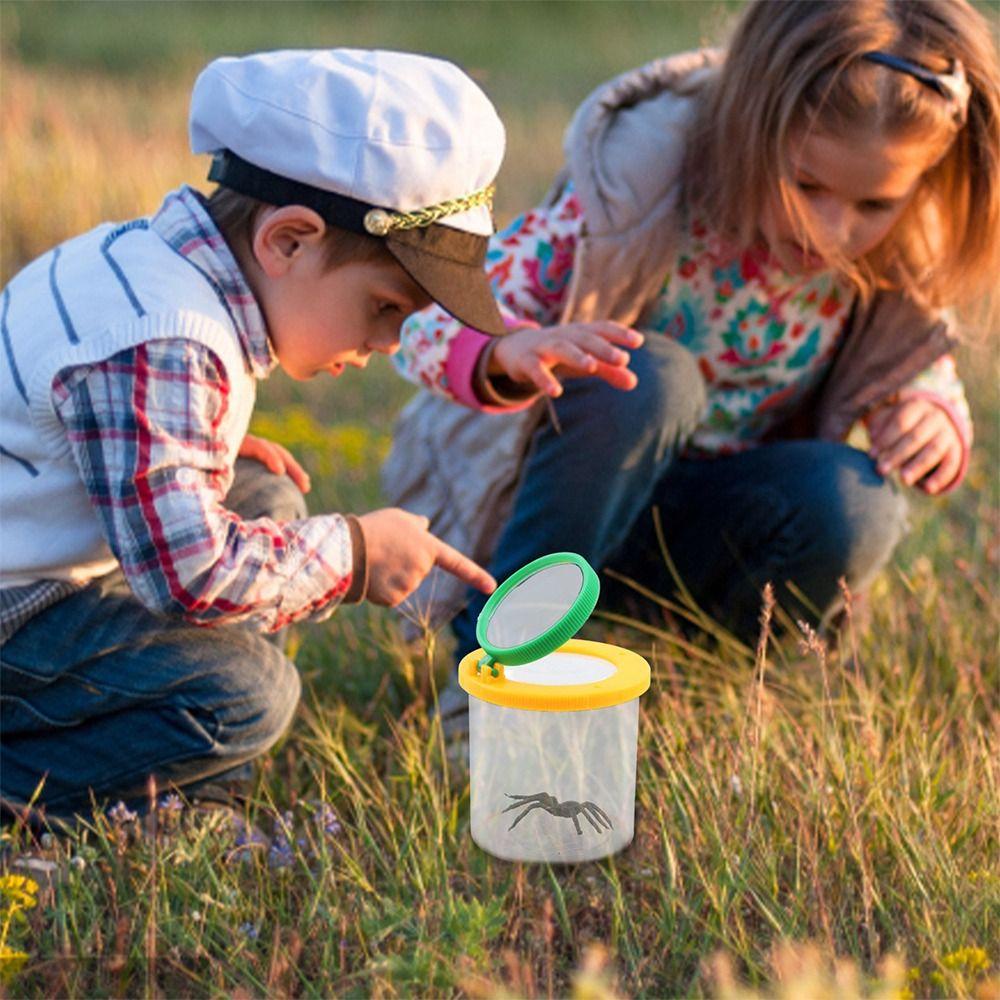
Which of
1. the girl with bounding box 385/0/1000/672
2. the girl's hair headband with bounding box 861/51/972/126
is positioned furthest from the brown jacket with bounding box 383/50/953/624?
the girl's hair headband with bounding box 861/51/972/126

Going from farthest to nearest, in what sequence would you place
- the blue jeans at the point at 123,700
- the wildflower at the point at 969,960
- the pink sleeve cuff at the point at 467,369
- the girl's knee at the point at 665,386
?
1. the girl's knee at the point at 665,386
2. the pink sleeve cuff at the point at 467,369
3. the blue jeans at the point at 123,700
4. the wildflower at the point at 969,960

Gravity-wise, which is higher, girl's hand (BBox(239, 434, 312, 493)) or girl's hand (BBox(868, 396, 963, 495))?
girl's hand (BBox(868, 396, 963, 495))

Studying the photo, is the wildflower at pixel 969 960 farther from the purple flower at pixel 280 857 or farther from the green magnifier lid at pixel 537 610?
the purple flower at pixel 280 857

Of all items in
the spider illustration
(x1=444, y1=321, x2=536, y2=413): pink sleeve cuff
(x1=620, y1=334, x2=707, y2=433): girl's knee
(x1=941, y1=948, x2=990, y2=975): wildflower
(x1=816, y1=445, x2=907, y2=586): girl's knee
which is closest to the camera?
(x1=941, y1=948, x2=990, y2=975): wildflower

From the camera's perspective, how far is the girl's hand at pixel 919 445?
257 centimetres

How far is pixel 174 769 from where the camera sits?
6.98 ft

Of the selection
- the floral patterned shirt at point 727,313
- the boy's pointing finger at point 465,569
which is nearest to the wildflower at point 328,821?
the boy's pointing finger at point 465,569

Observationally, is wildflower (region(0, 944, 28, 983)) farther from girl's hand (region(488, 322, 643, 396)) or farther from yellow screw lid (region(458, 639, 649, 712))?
girl's hand (region(488, 322, 643, 396))

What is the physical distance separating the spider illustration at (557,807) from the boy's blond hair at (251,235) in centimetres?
72

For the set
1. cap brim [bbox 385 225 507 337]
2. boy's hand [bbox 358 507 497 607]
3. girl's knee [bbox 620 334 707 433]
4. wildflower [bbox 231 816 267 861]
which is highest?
cap brim [bbox 385 225 507 337]

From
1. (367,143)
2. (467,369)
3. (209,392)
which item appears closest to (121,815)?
(209,392)

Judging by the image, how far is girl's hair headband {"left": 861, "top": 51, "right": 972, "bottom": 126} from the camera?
2344 mm

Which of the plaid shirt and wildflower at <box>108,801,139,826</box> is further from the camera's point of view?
wildflower at <box>108,801,139,826</box>

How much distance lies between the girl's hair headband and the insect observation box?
3.77 ft
